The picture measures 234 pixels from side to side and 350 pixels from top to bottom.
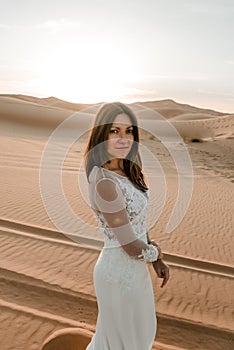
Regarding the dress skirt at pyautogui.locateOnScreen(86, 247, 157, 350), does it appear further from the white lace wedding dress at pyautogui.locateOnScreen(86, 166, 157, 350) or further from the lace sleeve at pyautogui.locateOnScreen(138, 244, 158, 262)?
the lace sleeve at pyautogui.locateOnScreen(138, 244, 158, 262)

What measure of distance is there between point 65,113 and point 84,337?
115 feet

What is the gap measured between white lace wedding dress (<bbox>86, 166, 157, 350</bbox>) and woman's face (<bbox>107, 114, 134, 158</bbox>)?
0.13m

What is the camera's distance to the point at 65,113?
37344mm

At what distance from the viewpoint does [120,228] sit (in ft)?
6.57

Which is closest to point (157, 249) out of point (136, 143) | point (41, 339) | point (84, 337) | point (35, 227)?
point (136, 143)

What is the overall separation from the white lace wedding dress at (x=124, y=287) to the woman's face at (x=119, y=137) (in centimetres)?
13

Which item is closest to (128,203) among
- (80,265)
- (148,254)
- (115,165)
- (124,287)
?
(115,165)

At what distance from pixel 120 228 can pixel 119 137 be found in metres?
0.53

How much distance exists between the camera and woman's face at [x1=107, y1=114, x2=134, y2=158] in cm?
203

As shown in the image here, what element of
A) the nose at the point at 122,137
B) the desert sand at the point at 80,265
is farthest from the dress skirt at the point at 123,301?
the desert sand at the point at 80,265

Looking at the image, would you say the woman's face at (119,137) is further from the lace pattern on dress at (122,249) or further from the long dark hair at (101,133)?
the lace pattern on dress at (122,249)

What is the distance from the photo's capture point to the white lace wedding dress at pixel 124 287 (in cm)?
211

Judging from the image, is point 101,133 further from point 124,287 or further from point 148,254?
point 124,287

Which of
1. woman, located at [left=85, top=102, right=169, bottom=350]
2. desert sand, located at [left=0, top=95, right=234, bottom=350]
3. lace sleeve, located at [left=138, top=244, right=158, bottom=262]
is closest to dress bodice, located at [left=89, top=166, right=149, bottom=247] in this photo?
woman, located at [left=85, top=102, right=169, bottom=350]
